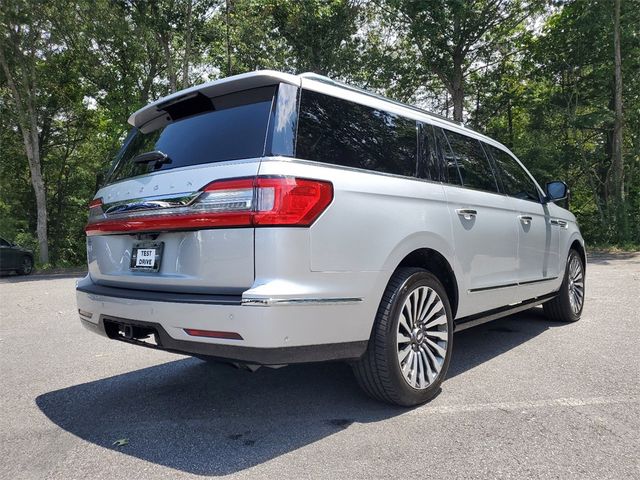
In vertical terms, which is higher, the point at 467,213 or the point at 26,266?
the point at 467,213

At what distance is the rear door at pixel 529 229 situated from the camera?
4.69 metres

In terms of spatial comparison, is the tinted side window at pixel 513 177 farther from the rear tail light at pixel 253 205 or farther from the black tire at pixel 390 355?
the rear tail light at pixel 253 205

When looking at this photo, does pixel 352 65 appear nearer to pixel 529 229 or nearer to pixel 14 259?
pixel 14 259

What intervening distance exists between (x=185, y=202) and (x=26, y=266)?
1806 centimetres

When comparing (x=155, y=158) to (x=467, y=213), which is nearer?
(x=155, y=158)

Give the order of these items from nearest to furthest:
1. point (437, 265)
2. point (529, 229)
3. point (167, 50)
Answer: point (437, 265)
point (529, 229)
point (167, 50)

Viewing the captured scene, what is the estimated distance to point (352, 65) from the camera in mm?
22016

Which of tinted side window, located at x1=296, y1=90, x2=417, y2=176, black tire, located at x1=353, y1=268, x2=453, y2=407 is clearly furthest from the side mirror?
black tire, located at x1=353, y1=268, x2=453, y2=407

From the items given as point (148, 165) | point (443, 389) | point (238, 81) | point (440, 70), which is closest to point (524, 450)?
point (443, 389)

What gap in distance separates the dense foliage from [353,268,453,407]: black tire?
58.4 ft

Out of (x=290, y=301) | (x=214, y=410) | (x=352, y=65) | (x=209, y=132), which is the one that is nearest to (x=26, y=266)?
(x=352, y=65)

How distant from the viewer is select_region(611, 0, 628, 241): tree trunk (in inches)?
725

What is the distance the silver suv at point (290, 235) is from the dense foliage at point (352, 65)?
56.0ft

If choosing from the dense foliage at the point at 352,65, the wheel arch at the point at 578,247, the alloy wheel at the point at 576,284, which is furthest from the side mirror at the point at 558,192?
the dense foliage at the point at 352,65
